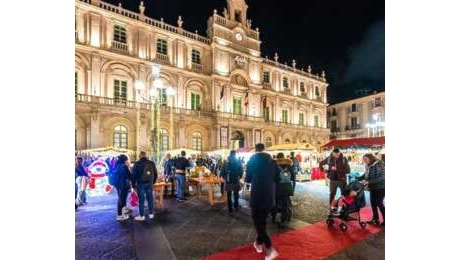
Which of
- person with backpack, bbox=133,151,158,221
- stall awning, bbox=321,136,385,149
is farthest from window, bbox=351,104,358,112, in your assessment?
person with backpack, bbox=133,151,158,221

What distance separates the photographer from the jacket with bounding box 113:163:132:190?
6789mm

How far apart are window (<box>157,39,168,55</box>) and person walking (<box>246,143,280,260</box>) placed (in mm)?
22167

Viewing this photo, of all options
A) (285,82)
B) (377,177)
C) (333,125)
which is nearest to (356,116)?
(333,125)

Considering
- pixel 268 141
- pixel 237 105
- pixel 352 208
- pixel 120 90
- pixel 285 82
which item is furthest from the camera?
pixel 285 82

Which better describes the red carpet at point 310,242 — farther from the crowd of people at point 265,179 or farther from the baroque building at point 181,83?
the baroque building at point 181,83

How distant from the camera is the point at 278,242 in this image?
16.6 ft

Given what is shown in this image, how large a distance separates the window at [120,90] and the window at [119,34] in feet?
11.2

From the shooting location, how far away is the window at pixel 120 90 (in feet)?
70.1

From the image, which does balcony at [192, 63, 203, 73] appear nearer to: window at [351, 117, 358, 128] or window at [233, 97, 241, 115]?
window at [233, 97, 241, 115]

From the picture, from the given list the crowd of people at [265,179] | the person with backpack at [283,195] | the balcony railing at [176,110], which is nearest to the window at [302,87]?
the balcony railing at [176,110]

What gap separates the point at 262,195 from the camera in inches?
170

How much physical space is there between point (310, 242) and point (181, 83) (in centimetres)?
2159

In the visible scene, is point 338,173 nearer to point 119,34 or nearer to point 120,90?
point 120,90
